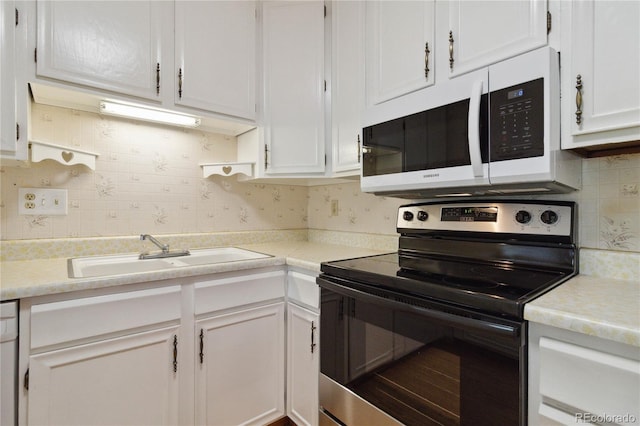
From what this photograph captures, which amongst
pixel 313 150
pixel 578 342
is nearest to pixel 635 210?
pixel 578 342

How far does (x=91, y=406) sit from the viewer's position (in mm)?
1117

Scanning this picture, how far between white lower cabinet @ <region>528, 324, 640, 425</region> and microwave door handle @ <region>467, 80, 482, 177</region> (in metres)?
0.54

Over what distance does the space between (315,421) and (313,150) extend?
1.35m

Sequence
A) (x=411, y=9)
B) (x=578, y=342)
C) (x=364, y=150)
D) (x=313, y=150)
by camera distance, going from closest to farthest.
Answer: (x=578, y=342), (x=411, y=9), (x=364, y=150), (x=313, y=150)

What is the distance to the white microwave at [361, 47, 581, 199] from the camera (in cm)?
96

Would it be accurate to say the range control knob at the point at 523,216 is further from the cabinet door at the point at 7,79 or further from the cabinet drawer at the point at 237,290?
the cabinet door at the point at 7,79

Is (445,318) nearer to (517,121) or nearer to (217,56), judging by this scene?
(517,121)

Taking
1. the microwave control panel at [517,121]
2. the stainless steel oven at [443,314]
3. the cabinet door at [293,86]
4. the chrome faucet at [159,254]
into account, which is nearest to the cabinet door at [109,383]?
the chrome faucet at [159,254]

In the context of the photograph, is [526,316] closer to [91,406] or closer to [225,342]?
[225,342]

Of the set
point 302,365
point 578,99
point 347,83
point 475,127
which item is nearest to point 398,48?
point 347,83

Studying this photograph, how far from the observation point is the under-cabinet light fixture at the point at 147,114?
4.95ft

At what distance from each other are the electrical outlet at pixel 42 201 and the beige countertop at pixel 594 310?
1963 mm

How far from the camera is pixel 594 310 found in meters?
0.74

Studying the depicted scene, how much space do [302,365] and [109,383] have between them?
→ 30.7 inches
